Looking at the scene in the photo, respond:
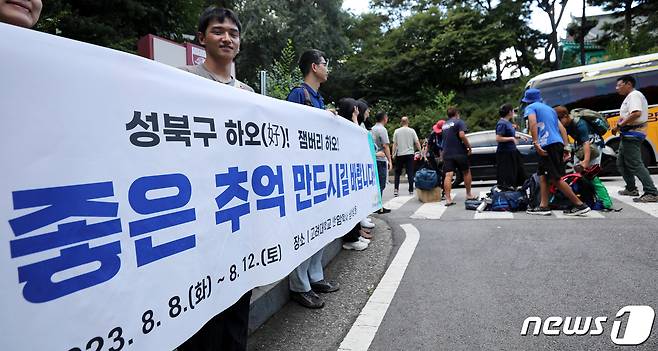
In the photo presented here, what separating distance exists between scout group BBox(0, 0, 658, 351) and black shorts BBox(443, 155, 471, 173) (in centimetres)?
2

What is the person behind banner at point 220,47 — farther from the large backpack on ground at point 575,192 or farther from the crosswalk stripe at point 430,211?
the large backpack on ground at point 575,192

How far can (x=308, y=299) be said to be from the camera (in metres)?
3.09

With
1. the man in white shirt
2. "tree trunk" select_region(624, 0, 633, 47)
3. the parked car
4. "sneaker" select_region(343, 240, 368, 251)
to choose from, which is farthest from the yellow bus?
"tree trunk" select_region(624, 0, 633, 47)

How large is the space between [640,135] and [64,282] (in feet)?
24.4

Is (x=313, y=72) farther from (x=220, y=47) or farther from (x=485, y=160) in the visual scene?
(x=485, y=160)

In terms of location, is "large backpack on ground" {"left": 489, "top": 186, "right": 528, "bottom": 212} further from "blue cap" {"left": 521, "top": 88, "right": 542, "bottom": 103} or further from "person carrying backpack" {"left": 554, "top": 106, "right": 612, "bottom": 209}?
"blue cap" {"left": 521, "top": 88, "right": 542, "bottom": 103}

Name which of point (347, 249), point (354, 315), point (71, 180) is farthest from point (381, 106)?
point (71, 180)

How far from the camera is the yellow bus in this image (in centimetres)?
1041

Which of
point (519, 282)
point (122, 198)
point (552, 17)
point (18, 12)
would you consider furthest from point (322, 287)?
point (552, 17)

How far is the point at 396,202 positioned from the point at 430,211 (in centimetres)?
140

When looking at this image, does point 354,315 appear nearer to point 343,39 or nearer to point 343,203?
point 343,203

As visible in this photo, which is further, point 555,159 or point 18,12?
point 555,159

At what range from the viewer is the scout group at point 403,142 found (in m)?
1.97

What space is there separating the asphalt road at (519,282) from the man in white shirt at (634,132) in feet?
3.86
